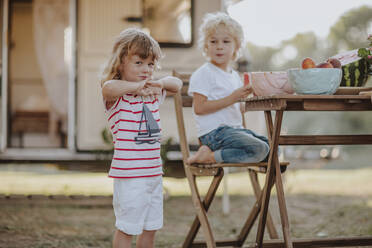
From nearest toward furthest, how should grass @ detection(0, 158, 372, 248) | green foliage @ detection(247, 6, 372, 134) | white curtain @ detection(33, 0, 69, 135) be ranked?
grass @ detection(0, 158, 372, 248), white curtain @ detection(33, 0, 69, 135), green foliage @ detection(247, 6, 372, 134)

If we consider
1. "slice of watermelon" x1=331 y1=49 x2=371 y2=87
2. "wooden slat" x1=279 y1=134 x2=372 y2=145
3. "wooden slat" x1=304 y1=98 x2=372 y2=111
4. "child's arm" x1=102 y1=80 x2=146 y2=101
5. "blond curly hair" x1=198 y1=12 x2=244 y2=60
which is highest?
"blond curly hair" x1=198 y1=12 x2=244 y2=60

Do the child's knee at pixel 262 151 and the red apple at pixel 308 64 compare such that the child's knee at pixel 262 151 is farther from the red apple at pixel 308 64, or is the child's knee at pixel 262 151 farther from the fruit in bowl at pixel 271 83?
the red apple at pixel 308 64

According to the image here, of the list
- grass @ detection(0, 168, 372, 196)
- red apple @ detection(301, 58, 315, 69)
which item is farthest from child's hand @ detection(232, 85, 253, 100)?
grass @ detection(0, 168, 372, 196)

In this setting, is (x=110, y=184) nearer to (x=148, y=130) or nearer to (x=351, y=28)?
(x=148, y=130)

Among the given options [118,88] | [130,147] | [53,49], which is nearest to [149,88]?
[118,88]

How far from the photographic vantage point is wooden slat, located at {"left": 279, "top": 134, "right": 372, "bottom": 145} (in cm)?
245

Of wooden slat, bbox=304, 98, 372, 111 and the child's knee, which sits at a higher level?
wooden slat, bbox=304, 98, 372, 111

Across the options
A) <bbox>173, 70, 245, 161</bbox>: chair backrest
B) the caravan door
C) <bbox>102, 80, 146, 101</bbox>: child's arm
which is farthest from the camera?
the caravan door

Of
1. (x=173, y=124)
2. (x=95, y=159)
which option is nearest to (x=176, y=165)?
(x=173, y=124)

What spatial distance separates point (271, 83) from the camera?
8.11 ft

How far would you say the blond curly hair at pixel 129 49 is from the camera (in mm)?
2232

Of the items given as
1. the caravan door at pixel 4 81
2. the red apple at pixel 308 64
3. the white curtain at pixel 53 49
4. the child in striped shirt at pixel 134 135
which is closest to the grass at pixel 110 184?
the caravan door at pixel 4 81

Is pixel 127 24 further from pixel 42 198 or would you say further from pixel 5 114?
pixel 42 198

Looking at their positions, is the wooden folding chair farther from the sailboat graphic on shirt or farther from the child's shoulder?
the sailboat graphic on shirt
